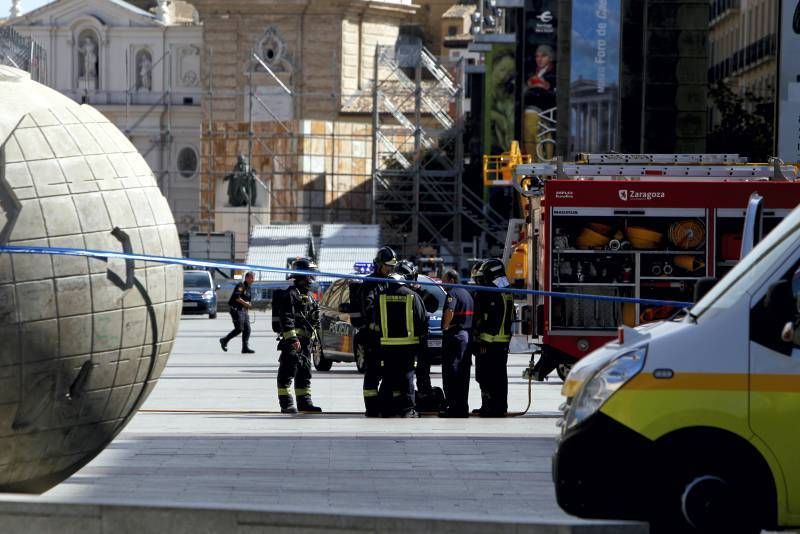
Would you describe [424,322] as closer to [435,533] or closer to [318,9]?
[435,533]

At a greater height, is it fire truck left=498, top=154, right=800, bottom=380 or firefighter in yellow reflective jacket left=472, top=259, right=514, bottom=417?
fire truck left=498, top=154, right=800, bottom=380

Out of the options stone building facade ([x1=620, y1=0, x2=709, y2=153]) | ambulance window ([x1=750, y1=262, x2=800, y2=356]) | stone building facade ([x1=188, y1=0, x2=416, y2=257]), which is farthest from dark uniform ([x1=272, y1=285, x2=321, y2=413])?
stone building facade ([x1=188, y1=0, x2=416, y2=257])

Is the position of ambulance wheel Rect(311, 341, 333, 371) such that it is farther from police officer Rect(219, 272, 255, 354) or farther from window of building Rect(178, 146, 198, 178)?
window of building Rect(178, 146, 198, 178)

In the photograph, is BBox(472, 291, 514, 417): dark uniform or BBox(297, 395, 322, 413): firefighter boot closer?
BBox(472, 291, 514, 417): dark uniform

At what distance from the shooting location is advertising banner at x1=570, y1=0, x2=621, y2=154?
35.4 meters

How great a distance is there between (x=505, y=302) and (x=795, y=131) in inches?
281

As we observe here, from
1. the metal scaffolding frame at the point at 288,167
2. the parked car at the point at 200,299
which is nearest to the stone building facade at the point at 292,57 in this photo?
the metal scaffolding frame at the point at 288,167

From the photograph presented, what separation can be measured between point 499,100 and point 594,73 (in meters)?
29.0

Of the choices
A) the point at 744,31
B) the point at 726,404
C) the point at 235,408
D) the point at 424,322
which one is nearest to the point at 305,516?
the point at 726,404

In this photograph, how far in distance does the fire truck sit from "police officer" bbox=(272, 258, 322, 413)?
116 inches

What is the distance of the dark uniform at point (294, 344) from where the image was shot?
16484 mm

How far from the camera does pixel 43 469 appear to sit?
359 inches

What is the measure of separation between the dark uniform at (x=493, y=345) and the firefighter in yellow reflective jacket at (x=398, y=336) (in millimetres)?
555

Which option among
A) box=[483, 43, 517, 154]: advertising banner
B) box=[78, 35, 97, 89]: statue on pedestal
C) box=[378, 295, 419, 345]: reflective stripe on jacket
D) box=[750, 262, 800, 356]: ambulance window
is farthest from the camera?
box=[78, 35, 97, 89]: statue on pedestal
